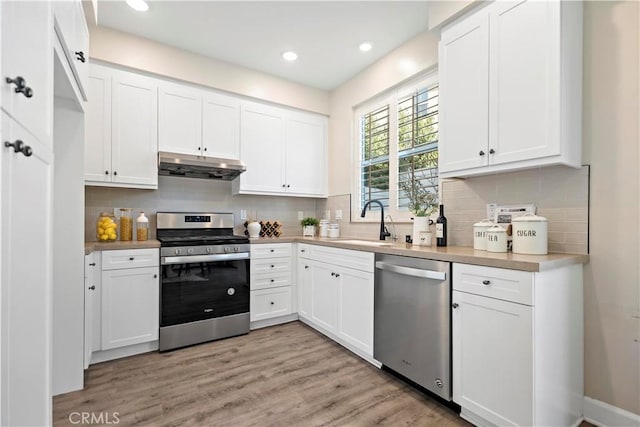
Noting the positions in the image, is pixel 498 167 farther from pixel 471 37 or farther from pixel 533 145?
pixel 471 37

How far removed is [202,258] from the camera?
2.78 m

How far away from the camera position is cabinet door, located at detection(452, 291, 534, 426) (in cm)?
145

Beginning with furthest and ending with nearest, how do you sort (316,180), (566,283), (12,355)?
(316,180), (566,283), (12,355)

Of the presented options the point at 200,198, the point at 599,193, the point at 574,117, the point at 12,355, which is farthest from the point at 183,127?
the point at 599,193

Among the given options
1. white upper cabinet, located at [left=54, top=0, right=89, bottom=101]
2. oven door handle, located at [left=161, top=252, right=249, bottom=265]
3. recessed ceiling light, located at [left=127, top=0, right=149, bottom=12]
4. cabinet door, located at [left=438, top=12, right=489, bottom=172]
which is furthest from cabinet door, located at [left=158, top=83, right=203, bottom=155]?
cabinet door, located at [left=438, top=12, right=489, bottom=172]

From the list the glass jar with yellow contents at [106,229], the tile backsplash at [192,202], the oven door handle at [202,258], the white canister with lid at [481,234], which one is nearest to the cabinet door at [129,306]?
the oven door handle at [202,258]

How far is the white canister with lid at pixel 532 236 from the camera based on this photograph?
1729mm

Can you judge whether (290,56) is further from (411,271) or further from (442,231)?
(411,271)

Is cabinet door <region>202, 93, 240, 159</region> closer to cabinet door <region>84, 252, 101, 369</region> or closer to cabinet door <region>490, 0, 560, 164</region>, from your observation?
cabinet door <region>84, 252, 101, 369</region>

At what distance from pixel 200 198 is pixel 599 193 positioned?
3.31 meters

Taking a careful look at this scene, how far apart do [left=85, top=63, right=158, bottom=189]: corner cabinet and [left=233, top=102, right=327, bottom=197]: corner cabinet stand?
2.87ft

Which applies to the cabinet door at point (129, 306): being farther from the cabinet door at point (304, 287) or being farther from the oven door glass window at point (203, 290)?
the cabinet door at point (304, 287)

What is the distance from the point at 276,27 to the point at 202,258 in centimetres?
212

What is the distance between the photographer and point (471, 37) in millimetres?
2008
